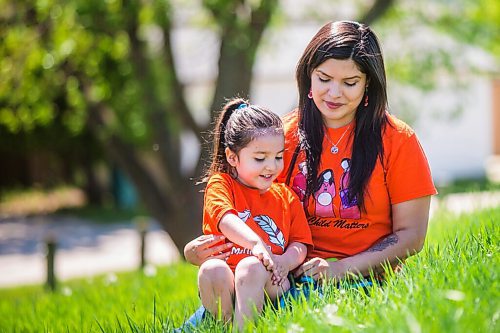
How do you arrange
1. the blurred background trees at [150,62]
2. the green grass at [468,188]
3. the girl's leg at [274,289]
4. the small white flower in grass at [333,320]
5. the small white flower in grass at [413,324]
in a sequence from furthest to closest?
1. the blurred background trees at [150,62]
2. the green grass at [468,188]
3. the girl's leg at [274,289]
4. the small white flower in grass at [333,320]
5. the small white flower in grass at [413,324]

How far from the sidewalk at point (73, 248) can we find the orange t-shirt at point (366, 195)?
22.2 feet

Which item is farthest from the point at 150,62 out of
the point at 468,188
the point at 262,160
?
the point at 262,160

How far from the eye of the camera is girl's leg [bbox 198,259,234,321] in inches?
133

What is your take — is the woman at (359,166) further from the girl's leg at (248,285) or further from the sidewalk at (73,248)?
the sidewalk at (73,248)

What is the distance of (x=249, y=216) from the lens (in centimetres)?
364

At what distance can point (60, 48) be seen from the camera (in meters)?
10.2

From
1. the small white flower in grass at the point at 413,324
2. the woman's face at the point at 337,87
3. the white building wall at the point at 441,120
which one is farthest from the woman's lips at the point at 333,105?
the white building wall at the point at 441,120

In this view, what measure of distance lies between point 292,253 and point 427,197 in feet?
2.15

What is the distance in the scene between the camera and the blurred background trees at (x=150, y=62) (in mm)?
9000

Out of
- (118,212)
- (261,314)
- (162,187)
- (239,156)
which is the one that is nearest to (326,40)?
(239,156)

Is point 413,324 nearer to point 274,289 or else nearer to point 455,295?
point 455,295

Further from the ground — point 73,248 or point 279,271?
point 279,271

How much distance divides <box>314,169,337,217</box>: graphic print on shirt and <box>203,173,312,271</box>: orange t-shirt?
0.34 feet

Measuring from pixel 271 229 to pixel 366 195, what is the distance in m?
0.46
